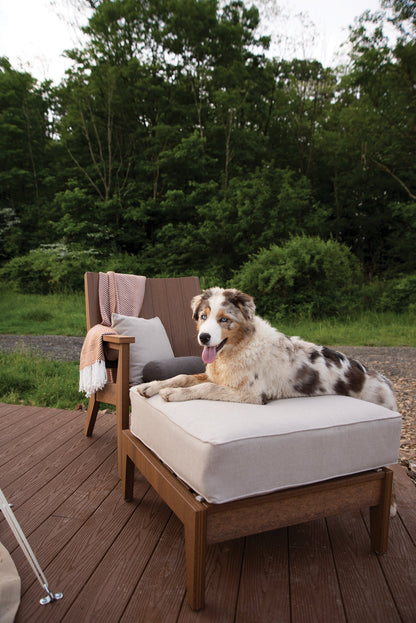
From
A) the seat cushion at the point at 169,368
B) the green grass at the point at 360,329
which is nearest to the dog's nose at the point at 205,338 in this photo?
the seat cushion at the point at 169,368

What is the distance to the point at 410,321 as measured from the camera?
27.8 feet

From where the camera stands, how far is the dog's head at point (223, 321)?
189 centimetres

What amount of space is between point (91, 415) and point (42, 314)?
7.24 metres

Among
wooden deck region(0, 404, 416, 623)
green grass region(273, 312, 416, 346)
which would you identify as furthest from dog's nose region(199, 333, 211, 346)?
green grass region(273, 312, 416, 346)

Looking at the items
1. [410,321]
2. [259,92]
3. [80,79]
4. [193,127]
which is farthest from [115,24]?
[410,321]

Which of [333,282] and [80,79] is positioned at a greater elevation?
[80,79]

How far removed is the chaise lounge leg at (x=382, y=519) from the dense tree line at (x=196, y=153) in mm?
10088

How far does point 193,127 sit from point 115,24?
14.3ft

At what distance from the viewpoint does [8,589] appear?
4.40 feet

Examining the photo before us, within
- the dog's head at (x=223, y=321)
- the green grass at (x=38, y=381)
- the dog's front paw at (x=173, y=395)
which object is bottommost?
the green grass at (x=38, y=381)

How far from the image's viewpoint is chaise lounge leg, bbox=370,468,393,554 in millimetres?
1617

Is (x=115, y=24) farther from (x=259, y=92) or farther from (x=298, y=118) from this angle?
(x=298, y=118)

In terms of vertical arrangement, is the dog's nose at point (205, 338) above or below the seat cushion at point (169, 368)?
above

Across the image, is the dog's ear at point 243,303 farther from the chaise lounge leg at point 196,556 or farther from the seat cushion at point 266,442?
the chaise lounge leg at point 196,556
